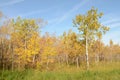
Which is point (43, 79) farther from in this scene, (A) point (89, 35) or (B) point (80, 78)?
(A) point (89, 35)

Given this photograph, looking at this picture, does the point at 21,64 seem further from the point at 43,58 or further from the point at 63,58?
the point at 63,58

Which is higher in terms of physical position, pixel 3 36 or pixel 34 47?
pixel 3 36

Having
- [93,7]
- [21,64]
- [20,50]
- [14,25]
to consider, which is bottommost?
[21,64]

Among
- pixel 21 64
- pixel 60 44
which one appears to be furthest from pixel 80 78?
pixel 60 44

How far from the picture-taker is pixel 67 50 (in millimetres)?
40438

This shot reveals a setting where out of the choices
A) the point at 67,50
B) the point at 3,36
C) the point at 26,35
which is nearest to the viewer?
Answer: the point at 26,35

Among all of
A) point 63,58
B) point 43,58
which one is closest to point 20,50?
point 43,58

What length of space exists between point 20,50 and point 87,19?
12.3m

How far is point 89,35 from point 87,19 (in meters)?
2.67

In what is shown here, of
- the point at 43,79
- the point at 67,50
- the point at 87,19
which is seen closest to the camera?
the point at 43,79

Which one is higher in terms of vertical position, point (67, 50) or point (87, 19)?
point (87, 19)

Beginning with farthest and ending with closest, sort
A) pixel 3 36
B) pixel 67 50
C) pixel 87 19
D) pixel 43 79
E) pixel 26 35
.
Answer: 1. pixel 67 50
2. pixel 3 36
3. pixel 26 35
4. pixel 87 19
5. pixel 43 79

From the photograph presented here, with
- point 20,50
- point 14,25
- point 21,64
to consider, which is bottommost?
point 21,64

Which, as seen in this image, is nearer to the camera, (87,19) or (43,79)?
(43,79)
